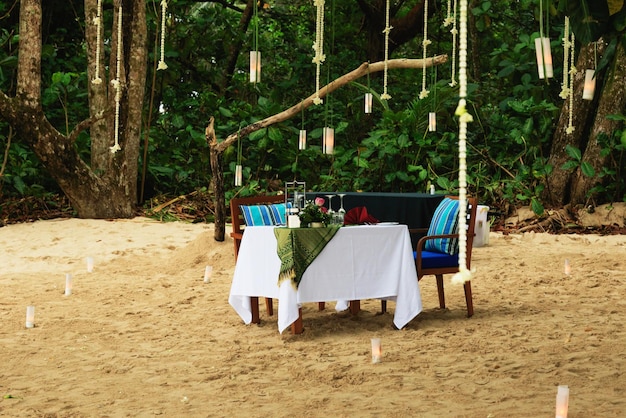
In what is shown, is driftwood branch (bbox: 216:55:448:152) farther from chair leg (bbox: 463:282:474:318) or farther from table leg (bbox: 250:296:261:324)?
table leg (bbox: 250:296:261:324)

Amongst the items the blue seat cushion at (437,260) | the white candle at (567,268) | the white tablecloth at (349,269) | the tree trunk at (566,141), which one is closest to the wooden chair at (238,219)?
the white tablecloth at (349,269)

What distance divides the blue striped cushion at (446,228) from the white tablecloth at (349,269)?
53 cm

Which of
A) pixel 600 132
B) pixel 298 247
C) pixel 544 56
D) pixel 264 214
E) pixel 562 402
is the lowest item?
pixel 562 402

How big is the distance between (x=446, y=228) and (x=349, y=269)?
987 mm

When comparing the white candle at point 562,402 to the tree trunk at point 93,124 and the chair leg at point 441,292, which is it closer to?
the chair leg at point 441,292

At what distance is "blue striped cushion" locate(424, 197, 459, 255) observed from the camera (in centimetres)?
619

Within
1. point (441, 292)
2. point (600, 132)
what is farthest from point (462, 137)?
point (600, 132)

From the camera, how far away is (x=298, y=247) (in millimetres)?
5547

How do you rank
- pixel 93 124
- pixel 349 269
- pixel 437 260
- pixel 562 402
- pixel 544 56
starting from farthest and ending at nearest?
pixel 93 124 → pixel 437 260 → pixel 349 269 → pixel 562 402 → pixel 544 56

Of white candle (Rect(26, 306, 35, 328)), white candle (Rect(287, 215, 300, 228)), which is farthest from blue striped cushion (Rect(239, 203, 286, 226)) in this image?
white candle (Rect(26, 306, 35, 328))

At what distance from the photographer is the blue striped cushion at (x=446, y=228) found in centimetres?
619

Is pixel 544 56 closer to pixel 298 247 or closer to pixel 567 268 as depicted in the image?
pixel 298 247

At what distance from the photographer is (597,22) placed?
3.44 meters

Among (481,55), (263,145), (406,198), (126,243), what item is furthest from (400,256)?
(481,55)
